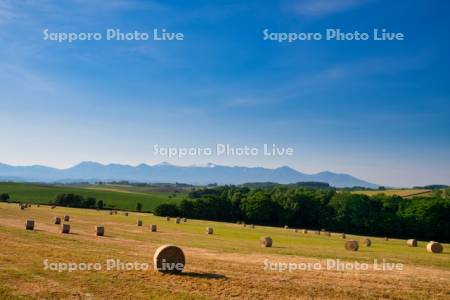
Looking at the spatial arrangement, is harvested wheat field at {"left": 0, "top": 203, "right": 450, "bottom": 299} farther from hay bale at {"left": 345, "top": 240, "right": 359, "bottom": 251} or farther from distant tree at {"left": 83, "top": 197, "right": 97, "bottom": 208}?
distant tree at {"left": 83, "top": 197, "right": 97, "bottom": 208}

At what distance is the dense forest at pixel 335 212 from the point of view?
92.4 m

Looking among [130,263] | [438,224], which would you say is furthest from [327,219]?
[130,263]

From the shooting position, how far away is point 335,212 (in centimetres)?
10412

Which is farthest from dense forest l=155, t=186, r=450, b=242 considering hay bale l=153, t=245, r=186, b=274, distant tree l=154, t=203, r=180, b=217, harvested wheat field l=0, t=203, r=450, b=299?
hay bale l=153, t=245, r=186, b=274

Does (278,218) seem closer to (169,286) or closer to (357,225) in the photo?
(357,225)

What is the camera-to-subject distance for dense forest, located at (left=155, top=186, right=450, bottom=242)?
3637 inches

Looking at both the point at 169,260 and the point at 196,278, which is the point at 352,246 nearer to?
the point at 169,260

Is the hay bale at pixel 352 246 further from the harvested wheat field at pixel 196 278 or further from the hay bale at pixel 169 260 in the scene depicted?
the hay bale at pixel 169 260

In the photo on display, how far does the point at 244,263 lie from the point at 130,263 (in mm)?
6865

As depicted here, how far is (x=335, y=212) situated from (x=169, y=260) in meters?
87.3

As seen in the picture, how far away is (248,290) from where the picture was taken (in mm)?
19047

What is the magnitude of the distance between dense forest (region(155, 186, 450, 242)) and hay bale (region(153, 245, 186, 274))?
263 ft

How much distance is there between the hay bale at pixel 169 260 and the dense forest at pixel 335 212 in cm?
8021

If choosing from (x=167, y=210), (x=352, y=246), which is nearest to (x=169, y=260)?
(x=352, y=246)
